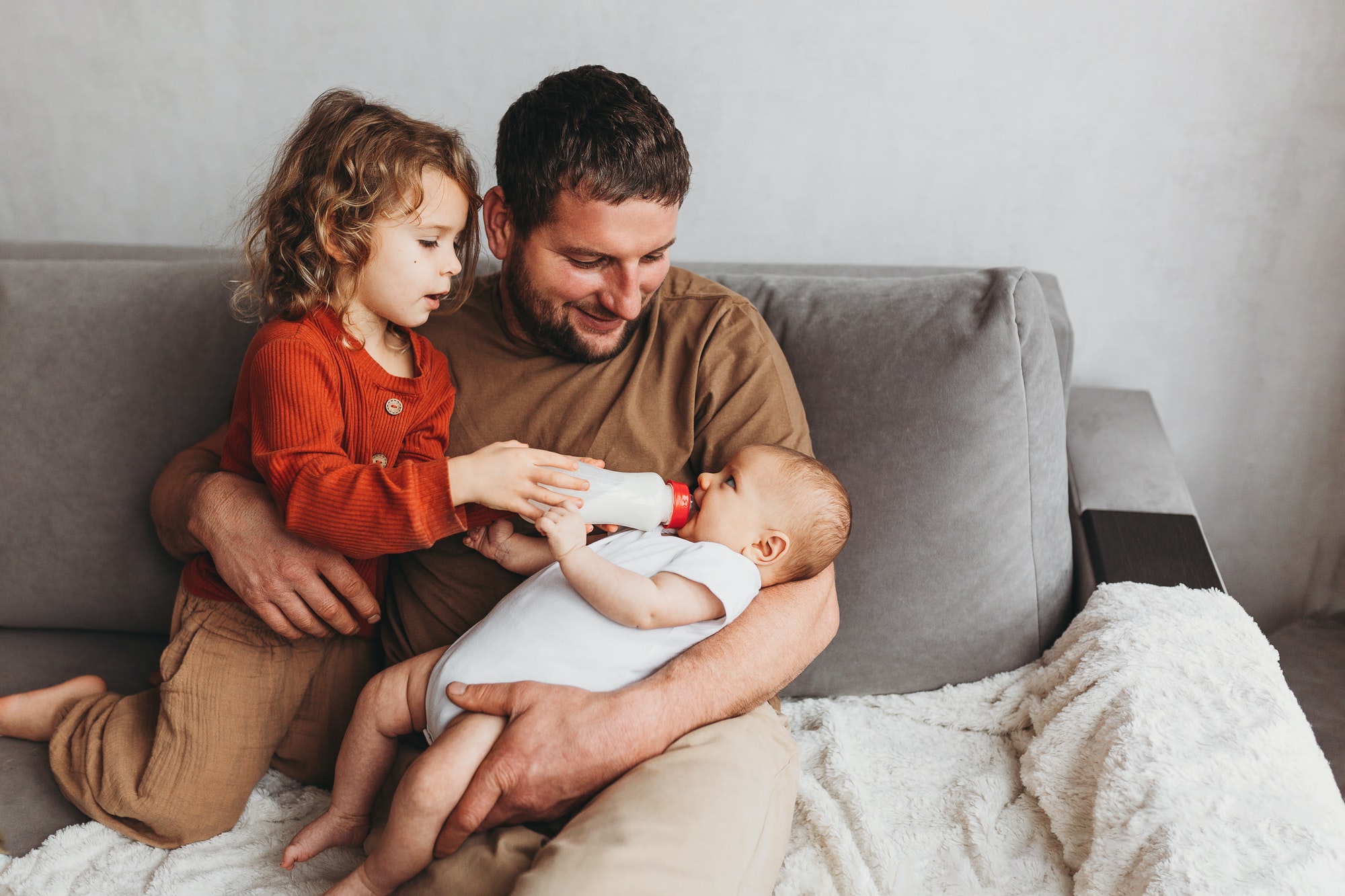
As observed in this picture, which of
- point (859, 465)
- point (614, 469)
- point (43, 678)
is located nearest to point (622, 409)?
point (614, 469)

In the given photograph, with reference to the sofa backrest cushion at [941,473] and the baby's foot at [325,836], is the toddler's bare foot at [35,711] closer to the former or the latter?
the baby's foot at [325,836]

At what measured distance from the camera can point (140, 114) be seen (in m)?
1.91

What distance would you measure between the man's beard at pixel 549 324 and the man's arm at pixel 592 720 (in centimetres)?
46

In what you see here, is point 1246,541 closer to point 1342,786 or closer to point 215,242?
point 1342,786

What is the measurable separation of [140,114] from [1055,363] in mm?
1979

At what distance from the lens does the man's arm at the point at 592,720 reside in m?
1.00

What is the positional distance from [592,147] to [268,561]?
0.73 metres

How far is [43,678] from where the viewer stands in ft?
4.70

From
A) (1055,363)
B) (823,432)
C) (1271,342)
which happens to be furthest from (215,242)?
(1271,342)

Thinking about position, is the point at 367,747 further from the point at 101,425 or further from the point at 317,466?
the point at 101,425

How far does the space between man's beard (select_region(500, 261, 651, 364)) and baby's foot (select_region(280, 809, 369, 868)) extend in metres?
0.72

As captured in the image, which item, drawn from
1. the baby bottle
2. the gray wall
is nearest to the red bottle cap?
the baby bottle

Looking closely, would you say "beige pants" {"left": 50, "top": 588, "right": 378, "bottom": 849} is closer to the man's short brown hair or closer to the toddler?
the toddler

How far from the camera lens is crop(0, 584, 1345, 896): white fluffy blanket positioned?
0.94m
